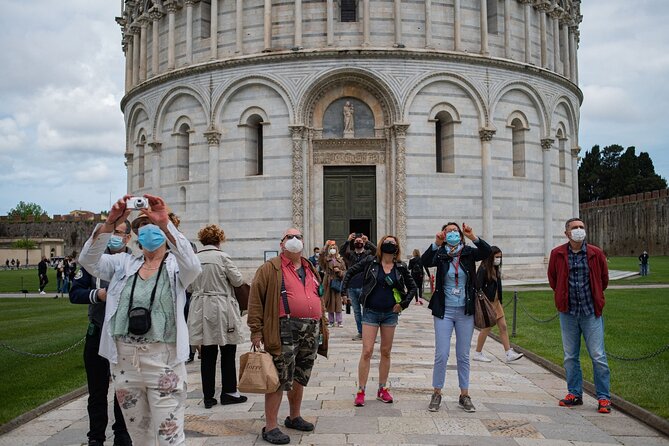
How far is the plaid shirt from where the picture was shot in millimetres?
7789

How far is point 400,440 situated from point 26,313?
15.8 m

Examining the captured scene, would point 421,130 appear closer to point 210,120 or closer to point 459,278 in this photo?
point 210,120

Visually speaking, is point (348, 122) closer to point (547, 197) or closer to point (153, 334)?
point (547, 197)

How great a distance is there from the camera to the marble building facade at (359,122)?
26312 millimetres

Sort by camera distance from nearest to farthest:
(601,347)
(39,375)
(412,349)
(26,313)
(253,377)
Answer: (253,377) < (601,347) < (39,375) < (412,349) < (26,313)

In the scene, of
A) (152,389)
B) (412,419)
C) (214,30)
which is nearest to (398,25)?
(214,30)

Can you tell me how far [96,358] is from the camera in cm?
618

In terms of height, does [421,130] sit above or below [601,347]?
above

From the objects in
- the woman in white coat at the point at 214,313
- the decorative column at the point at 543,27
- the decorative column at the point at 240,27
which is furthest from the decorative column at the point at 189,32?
the woman in white coat at the point at 214,313

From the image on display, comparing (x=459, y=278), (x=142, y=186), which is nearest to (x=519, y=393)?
(x=459, y=278)

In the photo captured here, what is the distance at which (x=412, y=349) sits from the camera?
12203 mm

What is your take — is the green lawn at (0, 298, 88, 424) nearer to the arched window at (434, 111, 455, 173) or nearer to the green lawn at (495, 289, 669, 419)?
the green lawn at (495, 289, 669, 419)

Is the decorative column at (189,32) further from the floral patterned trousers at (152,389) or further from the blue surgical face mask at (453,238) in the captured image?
the floral patterned trousers at (152,389)

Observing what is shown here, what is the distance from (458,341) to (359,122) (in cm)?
2003
